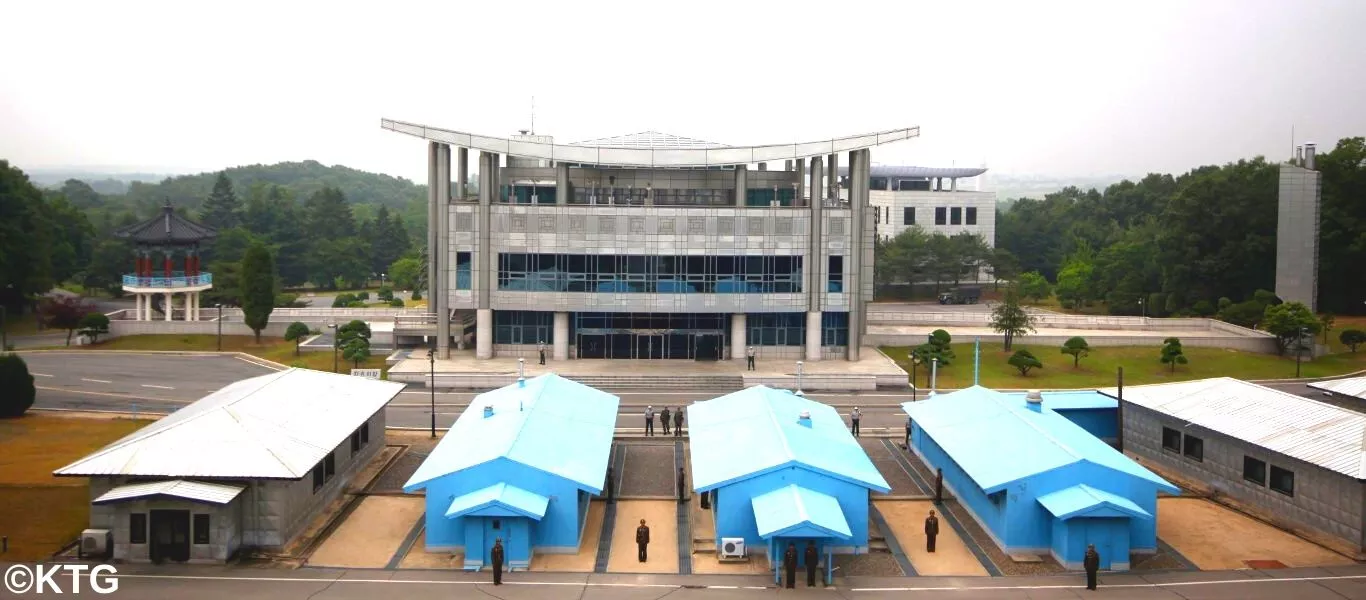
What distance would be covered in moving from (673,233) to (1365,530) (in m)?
33.6

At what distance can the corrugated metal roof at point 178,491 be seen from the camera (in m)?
25.1

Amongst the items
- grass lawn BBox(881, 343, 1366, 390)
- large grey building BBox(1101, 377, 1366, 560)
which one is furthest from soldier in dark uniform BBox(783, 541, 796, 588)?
grass lawn BBox(881, 343, 1366, 390)

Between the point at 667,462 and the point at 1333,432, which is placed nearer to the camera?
the point at 1333,432

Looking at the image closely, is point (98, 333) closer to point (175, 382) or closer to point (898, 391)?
point (175, 382)

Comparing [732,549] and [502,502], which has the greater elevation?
[502,502]

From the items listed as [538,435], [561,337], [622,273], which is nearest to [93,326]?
[561,337]

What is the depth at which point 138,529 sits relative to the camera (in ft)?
84.3

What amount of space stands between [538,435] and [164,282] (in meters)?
44.2

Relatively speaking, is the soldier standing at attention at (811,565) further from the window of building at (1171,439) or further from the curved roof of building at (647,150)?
the curved roof of building at (647,150)

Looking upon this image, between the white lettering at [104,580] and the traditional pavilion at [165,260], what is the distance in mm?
43158

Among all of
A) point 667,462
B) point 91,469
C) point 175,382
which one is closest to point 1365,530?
point 667,462

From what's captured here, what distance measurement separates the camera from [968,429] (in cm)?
3272

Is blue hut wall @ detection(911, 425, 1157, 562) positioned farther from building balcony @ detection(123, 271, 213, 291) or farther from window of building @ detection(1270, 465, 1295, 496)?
building balcony @ detection(123, 271, 213, 291)

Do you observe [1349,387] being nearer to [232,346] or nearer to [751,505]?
[751,505]
